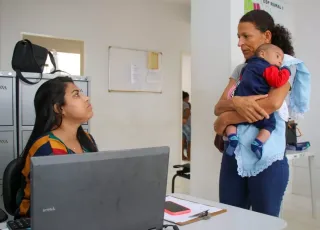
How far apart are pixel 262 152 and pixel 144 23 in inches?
166

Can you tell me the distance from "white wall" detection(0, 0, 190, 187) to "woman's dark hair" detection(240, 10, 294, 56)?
3.42 meters

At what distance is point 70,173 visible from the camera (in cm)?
76

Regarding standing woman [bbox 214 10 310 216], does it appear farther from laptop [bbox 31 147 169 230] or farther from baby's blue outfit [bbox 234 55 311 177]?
laptop [bbox 31 147 169 230]

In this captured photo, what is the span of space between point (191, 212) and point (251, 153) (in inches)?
17.4

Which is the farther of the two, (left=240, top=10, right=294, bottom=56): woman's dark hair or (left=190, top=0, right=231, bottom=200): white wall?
(left=190, top=0, right=231, bottom=200): white wall

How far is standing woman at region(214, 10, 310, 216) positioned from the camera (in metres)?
1.45

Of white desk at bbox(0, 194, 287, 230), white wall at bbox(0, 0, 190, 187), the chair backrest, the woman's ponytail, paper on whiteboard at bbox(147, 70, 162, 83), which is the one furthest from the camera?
paper on whiteboard at bbox(147, 70, 162, 83)

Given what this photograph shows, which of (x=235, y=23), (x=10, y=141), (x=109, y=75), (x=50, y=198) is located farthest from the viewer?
(x=109, y=75)

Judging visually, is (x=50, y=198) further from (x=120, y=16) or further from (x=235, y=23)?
(x=120, y=16)

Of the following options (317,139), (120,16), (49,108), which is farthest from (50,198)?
(120,16)

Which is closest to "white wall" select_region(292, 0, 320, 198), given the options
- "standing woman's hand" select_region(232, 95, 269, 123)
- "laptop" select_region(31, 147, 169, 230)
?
"standing woman's hand" select_region(232, 95, 269, 123)

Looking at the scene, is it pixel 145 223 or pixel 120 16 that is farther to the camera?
pixel 120 16

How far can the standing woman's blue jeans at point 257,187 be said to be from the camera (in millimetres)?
1441

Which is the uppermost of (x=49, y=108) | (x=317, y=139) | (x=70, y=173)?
(x=49, y=108)
